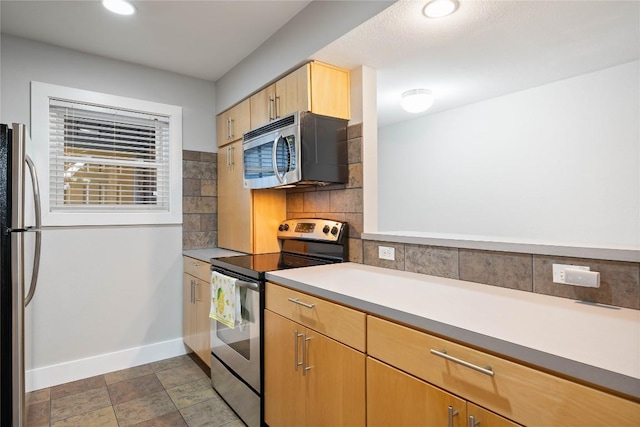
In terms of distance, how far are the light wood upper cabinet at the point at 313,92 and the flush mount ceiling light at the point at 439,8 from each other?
718 mm

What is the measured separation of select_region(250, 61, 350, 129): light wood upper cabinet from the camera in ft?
7.02

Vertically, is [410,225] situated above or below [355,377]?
above

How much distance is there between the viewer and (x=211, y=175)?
3.27 m

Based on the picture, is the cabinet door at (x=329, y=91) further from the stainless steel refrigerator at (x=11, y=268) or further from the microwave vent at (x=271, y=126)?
the stainless steel refrigerator at (x=11, y=268)

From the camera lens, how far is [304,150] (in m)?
2.09

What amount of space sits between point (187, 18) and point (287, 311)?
6.33ft

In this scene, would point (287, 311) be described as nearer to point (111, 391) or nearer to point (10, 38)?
point (111, 391)

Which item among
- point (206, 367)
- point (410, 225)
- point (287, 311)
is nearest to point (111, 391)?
point (206, 367)

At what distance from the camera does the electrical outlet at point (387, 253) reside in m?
1.97

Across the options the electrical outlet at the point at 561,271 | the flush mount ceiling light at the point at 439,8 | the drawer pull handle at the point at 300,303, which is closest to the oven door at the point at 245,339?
the drawer pull handle at the point at 300,303

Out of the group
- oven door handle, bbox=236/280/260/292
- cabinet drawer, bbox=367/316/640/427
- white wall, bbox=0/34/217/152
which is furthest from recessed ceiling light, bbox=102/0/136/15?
cabinet drawer, bbox=367/316/640/427

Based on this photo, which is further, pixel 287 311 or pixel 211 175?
pixel 211 175

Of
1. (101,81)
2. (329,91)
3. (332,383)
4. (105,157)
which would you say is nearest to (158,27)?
(101,81)

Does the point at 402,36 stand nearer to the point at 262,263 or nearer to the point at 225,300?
the point at 262,263
